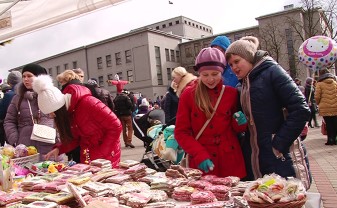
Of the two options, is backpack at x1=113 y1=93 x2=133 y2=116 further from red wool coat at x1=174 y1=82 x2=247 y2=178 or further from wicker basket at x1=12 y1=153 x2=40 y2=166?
red wool coat at x1=174 y1=82 x2=247 y2=178

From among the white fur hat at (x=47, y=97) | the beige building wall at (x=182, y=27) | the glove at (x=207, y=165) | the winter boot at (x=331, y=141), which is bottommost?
the winter boot at (x=331, y=141)

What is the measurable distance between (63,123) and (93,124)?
290 mm

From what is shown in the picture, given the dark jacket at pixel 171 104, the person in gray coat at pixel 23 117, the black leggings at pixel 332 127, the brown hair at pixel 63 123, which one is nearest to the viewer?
the brown hair at pixel 63 123

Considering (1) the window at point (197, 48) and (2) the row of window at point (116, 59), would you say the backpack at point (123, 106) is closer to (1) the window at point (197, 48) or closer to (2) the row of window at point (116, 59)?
(2) the row of window at point (116, 59)

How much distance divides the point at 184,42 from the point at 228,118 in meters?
52.0

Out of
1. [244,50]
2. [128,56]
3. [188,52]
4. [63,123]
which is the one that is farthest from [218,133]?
[188,52]

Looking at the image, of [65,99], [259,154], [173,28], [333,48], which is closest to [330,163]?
[333,48]

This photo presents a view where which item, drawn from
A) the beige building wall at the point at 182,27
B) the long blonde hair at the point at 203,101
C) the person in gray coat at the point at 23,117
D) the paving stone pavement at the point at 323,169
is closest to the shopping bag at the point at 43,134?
the person in gray coat at the point at 23,117

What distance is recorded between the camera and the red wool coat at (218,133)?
2855 millimetres

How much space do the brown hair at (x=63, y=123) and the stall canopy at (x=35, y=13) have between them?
0.80 metres

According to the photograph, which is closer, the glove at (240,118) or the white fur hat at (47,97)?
the glove at (240,118)

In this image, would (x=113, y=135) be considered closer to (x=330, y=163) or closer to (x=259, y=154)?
(x=259, y=154)

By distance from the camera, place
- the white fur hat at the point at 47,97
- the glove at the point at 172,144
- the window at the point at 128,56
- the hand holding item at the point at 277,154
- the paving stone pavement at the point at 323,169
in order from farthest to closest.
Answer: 1. the window at the point at 128,56
2. the paving stone pavement at the point at 323,169
3. the glove at the point at 172,144
4. the white fur hat at the point at 47,97
5. the hand holding item at the point at 277,154

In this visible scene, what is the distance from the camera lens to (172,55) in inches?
2073
